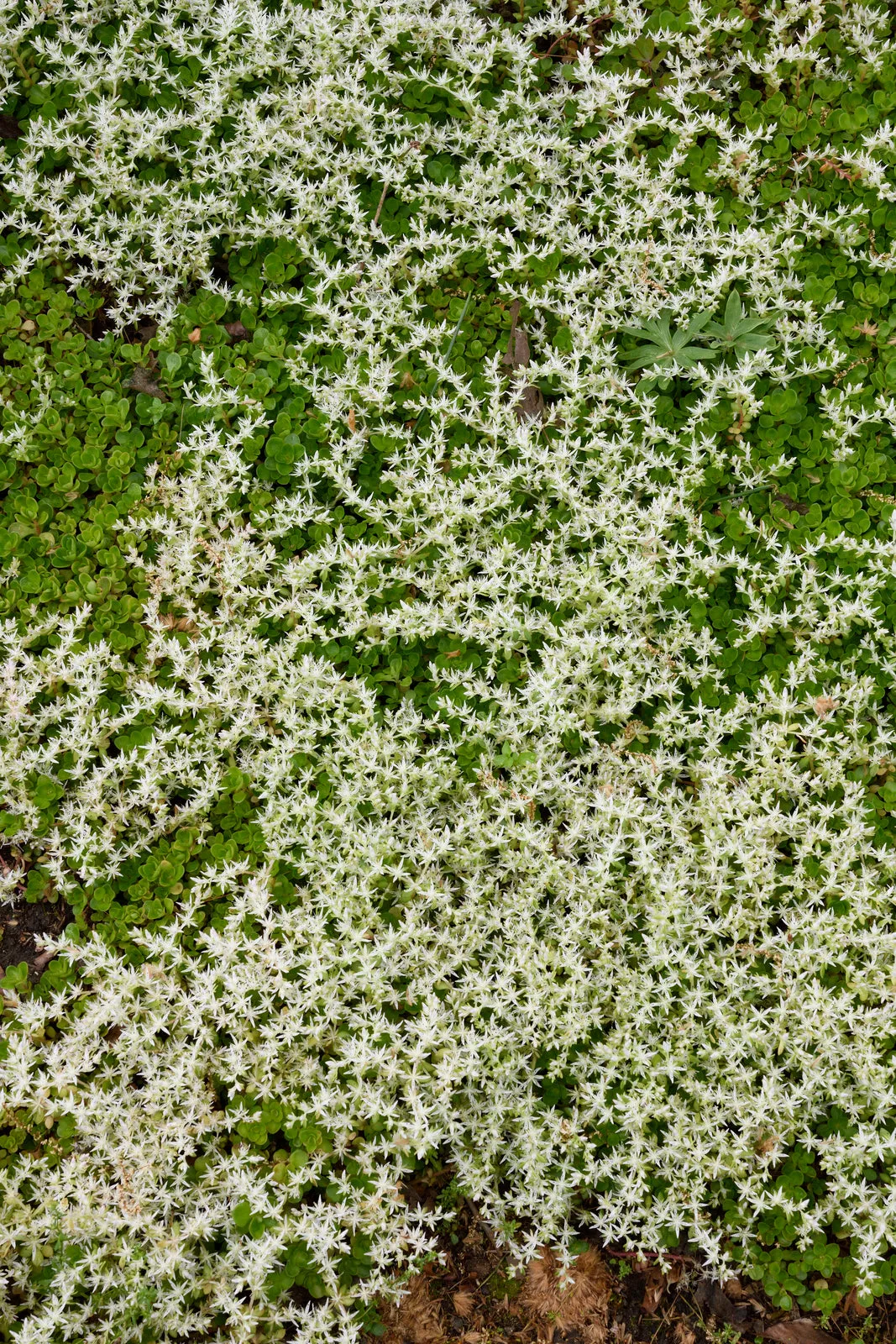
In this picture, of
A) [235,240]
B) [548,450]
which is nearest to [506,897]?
[548,450]

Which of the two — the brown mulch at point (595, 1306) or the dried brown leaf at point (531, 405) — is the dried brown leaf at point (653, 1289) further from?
the dried brown leaf at point (531, 405)

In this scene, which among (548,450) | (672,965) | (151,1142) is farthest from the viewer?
(548,450)

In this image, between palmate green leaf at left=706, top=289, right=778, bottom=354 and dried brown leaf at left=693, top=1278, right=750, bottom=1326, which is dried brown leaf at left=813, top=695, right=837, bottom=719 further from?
dried brown leaf at left=693, top=1278, right=750, bottom=1326

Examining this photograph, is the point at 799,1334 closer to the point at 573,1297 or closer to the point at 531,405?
the point at 573,1297

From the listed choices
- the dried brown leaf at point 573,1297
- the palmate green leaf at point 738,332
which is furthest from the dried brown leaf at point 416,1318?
the palmate green leaf at point 738,332

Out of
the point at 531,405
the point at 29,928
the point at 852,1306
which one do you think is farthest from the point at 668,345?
the point at 852,1306

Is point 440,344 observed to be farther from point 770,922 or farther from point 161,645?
point 770,922
